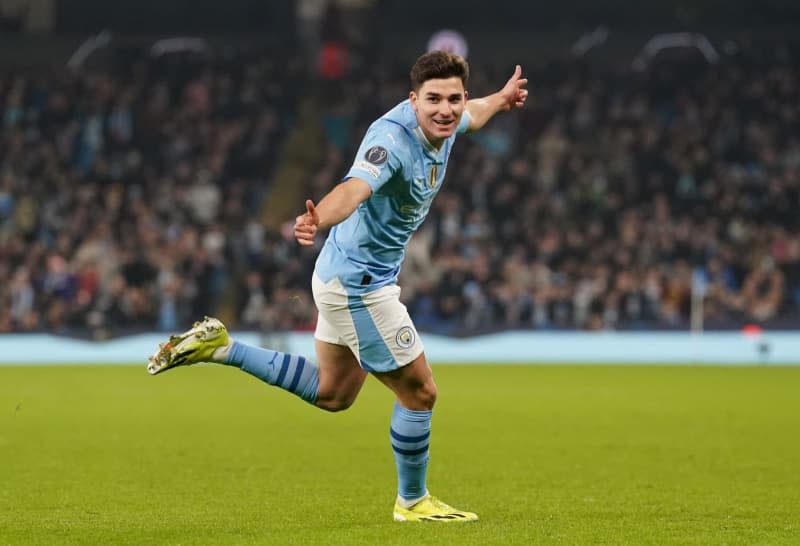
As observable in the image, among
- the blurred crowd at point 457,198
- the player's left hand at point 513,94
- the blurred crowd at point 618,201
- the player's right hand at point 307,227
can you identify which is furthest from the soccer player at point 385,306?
the blurred crowd at point 618,201

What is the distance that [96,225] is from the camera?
25.1 metres

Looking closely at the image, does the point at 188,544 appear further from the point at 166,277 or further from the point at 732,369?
the point at 166,277

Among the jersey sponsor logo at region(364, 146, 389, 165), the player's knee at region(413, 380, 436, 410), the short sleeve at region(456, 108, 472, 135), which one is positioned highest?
the short sleeve at region(456, 108, 472, 135)

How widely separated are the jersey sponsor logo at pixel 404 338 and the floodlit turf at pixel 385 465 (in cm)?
86

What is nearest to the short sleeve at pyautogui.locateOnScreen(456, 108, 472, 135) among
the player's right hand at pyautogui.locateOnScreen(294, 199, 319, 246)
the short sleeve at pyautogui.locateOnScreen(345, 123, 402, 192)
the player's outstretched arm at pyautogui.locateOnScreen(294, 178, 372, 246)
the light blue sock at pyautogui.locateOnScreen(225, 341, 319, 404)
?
the short sleeve at pyautogui.locateOnScreen(345, 123, 402, 192)

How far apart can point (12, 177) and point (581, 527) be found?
21.5 m

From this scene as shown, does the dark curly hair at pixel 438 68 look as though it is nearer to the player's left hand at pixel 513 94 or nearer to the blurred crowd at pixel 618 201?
the player's left hand at pixel 513 94

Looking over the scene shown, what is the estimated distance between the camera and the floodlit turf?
255 inches

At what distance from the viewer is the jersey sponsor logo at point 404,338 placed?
6.64 meters

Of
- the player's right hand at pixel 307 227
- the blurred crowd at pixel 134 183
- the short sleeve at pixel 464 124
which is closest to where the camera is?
the player's right hand at pixel 307 227

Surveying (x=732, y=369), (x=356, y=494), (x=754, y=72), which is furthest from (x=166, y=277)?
(x=356, y=494)

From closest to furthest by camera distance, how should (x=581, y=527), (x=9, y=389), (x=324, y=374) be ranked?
(x=581, y=527)
(x=324, y=374)
(x=9, y=389)

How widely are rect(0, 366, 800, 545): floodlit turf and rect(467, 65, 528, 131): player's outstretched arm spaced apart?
208 centimetres

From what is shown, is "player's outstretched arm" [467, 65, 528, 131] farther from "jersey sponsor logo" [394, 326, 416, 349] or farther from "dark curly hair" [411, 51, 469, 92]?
"jersey sponsor logo" [394, 326, 416, 349]
